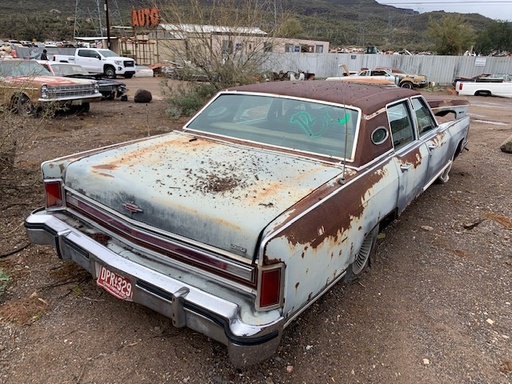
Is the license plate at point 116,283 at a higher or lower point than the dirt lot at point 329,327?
higher

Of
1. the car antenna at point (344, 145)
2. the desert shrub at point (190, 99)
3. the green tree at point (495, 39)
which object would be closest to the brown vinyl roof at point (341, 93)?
the car antenna at point (344, 145)

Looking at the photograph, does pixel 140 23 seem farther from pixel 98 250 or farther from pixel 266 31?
pixel 98 250

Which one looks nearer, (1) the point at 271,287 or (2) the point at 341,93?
(1) the point at 271,287

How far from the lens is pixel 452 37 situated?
41.3m

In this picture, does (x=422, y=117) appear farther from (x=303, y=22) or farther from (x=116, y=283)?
(x=303, y=22)

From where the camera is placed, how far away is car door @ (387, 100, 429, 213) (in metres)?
3.38

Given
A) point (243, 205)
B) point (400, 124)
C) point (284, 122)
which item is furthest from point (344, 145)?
point (243, 205)

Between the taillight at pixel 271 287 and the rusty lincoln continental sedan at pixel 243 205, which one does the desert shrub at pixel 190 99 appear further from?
the taillight at pixel 271 287

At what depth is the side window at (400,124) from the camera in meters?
3.53

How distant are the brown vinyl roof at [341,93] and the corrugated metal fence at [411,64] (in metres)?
22.1

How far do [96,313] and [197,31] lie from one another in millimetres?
9200

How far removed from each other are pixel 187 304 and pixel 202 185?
2.32 ft

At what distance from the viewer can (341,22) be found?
287ft

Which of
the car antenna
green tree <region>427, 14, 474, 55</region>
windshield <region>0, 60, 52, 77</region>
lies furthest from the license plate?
green tree <region>427, 14, 474, 55</region>
